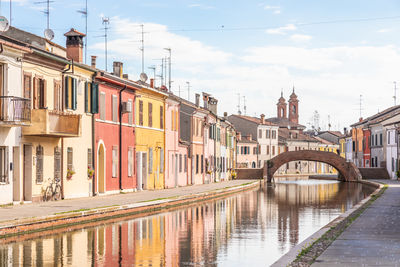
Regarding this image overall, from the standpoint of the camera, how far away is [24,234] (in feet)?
62.3

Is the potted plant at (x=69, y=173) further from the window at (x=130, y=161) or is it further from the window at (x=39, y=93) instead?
the window at (x=130, y=161)

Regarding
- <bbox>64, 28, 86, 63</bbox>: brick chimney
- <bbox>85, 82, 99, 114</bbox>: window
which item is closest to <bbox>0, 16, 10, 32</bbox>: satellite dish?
<bbox>85, 82, 99, 114</bbox>: window

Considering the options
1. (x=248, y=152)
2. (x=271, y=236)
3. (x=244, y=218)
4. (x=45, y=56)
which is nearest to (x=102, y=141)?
(x=45, y=56)

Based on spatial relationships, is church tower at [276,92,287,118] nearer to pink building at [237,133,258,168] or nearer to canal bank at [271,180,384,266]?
pink building at [237,133,258,168]

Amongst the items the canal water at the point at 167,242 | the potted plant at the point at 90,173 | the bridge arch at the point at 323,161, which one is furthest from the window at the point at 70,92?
the bridge arch at the point at 323,161

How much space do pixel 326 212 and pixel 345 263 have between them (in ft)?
64.4

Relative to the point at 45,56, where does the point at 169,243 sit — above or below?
below

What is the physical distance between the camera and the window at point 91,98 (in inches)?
1350

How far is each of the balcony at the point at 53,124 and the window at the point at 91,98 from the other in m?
3.53

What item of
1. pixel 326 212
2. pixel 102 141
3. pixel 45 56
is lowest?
pixel 326 212

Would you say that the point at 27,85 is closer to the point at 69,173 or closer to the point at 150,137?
the point at 69,173

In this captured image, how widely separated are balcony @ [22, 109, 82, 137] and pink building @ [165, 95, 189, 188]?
60.5ft

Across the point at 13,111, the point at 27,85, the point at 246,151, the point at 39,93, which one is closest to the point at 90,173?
the point at 39,93

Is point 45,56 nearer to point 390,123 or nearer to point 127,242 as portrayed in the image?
point 127,242
